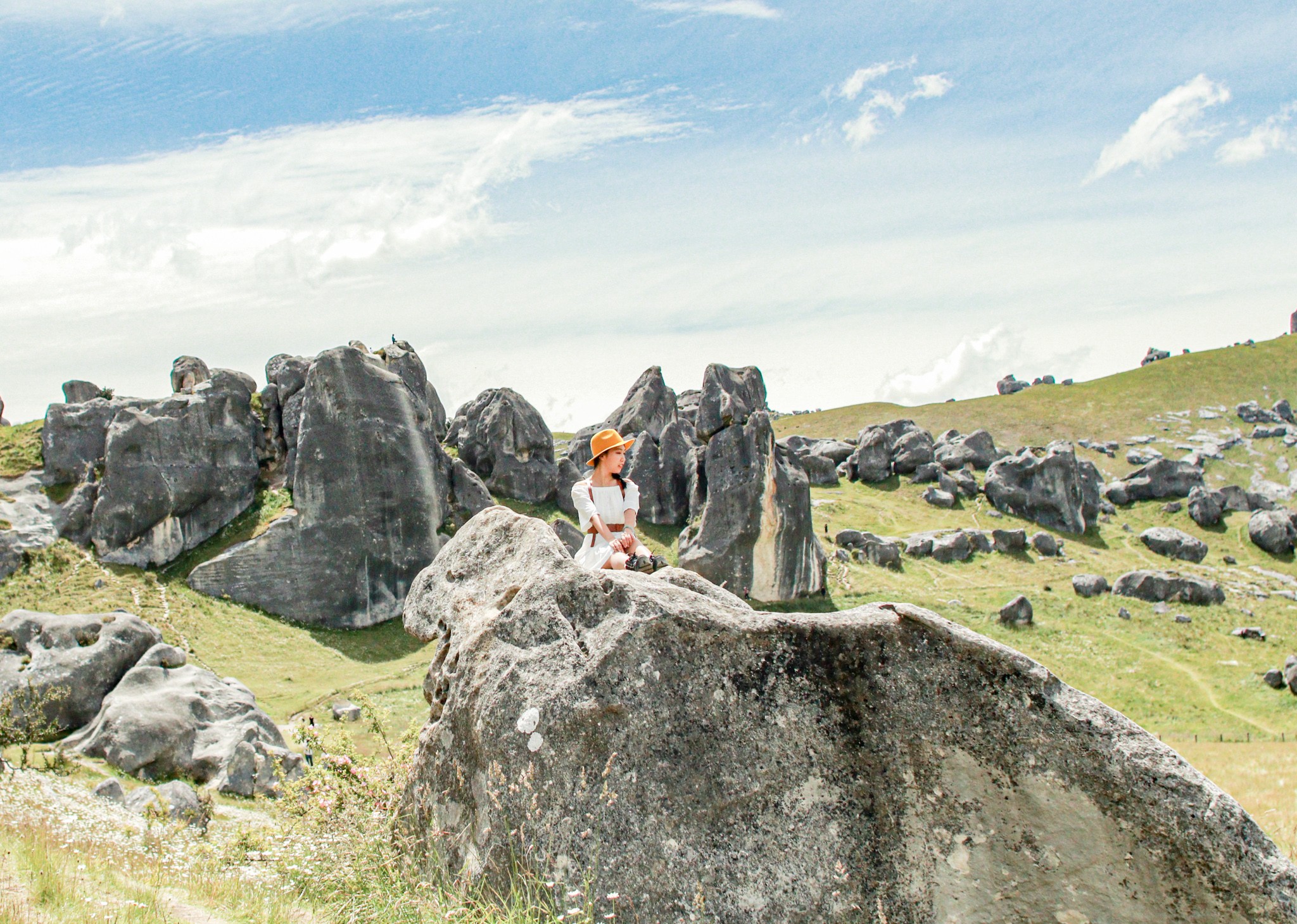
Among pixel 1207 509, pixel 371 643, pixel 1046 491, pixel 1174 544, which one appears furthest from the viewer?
pixel 1207 509

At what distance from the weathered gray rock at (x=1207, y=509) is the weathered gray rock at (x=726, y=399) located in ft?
152

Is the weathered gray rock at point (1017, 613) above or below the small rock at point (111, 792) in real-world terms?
below

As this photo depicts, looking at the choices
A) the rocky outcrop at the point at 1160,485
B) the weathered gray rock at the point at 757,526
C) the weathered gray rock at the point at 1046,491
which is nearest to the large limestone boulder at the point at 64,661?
the weathered gray rock at the point at 757,526

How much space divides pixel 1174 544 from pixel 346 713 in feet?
215

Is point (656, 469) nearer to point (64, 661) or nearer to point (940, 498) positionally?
point (940, 498)

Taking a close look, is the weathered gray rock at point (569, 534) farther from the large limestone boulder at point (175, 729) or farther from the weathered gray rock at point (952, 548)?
the large limestone boulder at point (175, 729)

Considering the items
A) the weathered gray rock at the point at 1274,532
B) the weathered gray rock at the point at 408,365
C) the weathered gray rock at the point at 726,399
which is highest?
the weathered gray rock at the point at 408,365

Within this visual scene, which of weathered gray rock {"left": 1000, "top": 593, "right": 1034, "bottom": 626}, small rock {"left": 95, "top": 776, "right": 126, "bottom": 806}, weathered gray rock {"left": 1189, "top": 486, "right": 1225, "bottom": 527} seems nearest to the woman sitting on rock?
small rock {"left": 95, "top": 776, "right": 126, "bottom": 806}

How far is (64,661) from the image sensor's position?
26969 mm

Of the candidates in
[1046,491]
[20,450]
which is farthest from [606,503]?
[1046,491]

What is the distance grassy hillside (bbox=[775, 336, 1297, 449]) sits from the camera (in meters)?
114

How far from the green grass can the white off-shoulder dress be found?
4872 centimetres

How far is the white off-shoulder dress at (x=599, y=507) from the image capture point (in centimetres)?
907

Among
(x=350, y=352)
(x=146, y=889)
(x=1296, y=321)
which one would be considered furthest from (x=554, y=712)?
(x=1296, y=321)
